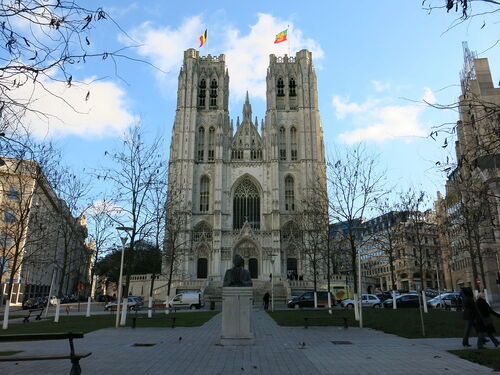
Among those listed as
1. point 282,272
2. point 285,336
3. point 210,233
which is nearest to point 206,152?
point 210,233

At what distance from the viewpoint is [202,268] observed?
53.3 metres

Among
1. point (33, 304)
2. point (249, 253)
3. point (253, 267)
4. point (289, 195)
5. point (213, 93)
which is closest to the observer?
point (33, 304)

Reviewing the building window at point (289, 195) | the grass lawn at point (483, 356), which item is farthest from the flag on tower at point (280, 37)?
the grass lawn at point (483, 356)

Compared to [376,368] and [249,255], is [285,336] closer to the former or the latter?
[376,368]

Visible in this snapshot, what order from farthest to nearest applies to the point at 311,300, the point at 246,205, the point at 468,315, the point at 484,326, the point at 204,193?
the point at 204,193 < the point at 246,205 < the point at 311,300 < the point at 468,315 < the point at 484,326

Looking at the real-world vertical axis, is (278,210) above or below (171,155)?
below

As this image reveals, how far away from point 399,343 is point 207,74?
5720 cm

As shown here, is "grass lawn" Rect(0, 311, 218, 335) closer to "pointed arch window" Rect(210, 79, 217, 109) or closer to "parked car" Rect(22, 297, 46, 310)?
"parked car" Rect(22, 297, 46, 310)

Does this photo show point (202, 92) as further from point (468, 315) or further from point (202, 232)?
point (468, 315)

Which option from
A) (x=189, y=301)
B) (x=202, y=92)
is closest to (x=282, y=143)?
(x=202, y=92)

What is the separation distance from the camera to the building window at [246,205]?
55.8 metres

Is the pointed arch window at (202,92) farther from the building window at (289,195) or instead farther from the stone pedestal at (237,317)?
the stone pedestal at (237,317)

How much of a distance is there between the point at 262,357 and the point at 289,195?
4819 centimetres

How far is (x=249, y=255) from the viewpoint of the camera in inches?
2089
